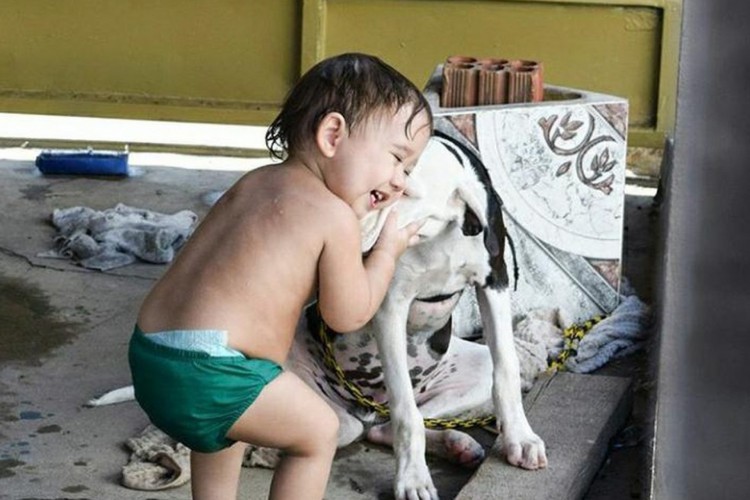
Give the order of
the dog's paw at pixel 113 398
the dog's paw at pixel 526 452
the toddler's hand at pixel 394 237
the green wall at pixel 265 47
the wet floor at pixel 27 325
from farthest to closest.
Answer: the green wall at pixel 265 47 → the wet floor at pixel 27 325 → the dog's paw at pixel 113 398 → the dog's paw at pixel 526 452 → the toddler's hand at pixel 394 237

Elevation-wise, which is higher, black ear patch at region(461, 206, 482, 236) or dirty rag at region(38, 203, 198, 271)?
black ear patch at region(461, 206, 482, 236)

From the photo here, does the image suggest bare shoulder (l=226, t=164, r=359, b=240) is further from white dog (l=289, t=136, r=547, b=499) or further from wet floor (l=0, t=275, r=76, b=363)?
wet floor (l=0, t=275, r=76, b=363)

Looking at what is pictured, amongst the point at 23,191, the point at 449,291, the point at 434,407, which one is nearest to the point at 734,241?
the point at 449,291

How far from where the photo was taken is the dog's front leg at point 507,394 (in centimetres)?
387

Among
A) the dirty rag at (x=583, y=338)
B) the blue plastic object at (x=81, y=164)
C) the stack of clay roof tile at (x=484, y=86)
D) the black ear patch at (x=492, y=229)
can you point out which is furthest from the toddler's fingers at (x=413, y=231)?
the blue plastic object at (x=81, y=164)

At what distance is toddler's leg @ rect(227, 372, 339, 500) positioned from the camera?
295 centimetres

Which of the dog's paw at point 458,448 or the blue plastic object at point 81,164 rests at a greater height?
the blue plastic object at point 81,164

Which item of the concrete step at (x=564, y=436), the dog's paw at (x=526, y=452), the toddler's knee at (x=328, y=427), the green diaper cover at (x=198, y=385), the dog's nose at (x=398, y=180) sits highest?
the dog's nose at (x=398, y=180)

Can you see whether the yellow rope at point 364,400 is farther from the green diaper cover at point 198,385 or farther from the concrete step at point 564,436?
the green diaper cover at point 198,385

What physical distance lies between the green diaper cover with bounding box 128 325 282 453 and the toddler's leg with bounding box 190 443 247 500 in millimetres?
228

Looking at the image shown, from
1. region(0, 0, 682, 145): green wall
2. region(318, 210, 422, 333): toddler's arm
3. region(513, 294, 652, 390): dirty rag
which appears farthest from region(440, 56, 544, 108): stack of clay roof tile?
region(0, 0, 682, 145): green wall

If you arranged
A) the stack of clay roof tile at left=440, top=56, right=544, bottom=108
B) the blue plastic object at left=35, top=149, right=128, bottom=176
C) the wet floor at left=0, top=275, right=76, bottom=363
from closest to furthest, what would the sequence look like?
the wet floor at left=0, top=275, right=76, bottom=363, the stack of clay roof tile at left=440, top=56, right=544, bottom=108, the blue plastic object at left=35, top=149, right=128, bottom=176

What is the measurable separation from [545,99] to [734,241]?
4.52 meters

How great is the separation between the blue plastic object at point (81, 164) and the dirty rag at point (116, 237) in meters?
1.07
